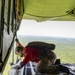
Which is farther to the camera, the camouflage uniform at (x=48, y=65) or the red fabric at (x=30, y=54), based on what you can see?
the camouflage uniform at (x=48, y=65)

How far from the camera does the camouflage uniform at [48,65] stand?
3676 mm

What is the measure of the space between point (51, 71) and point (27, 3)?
56.4 inches

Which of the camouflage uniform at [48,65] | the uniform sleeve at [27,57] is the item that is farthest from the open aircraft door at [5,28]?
the camouflage uniform at [48,65]

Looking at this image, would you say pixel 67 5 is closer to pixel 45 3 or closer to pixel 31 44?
pixel 45 3

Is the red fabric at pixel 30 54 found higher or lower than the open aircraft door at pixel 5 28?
lower

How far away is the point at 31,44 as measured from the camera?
12.4 feet

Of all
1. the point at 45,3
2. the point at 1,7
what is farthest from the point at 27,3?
the point at 1,7

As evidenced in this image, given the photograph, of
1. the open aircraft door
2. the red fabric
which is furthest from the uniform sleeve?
the open aircraft door

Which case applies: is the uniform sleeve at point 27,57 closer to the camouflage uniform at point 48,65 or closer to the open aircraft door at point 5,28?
the camouflage uniform at point 48,65

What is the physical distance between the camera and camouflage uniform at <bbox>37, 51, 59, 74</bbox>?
3.68m

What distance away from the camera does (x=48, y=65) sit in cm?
377

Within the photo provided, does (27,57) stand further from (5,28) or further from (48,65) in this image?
(5,28)

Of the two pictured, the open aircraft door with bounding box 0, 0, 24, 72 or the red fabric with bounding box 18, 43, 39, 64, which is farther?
the red fabric with bounding box 18, 43, 39, 64

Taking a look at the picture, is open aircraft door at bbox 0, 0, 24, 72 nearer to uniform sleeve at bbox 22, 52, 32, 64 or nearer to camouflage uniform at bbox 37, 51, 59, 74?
uniform sleeve at bbox 22, 52, 32, 64
